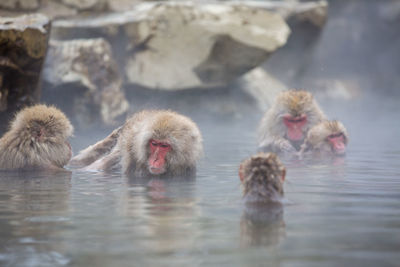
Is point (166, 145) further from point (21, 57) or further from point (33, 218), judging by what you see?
point (21, 57)

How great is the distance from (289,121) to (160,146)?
128 inches

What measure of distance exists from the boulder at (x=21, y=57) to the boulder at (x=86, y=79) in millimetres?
1985

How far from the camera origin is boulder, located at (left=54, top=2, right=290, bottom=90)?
12234 millimetres

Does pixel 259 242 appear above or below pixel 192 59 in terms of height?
below

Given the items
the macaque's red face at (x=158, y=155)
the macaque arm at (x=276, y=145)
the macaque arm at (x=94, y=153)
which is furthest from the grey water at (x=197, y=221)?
the macaque arm at (x=276, y=145)

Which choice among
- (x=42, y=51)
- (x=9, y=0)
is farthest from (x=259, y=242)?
(x=9, y=0)

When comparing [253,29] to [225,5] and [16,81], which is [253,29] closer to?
[225,5]

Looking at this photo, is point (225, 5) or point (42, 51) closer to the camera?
point (42, 51)

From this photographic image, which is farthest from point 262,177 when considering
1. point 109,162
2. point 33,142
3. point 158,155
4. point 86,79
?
point 86,79

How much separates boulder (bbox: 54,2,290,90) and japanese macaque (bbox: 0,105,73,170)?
618cm

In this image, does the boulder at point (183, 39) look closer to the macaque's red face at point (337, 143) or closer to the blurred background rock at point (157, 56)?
the blurred background rock at point (157, 56)

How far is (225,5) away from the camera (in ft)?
42.3

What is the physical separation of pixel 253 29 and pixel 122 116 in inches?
130

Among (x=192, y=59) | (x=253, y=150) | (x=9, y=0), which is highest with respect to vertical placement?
(x=9, y=0)
